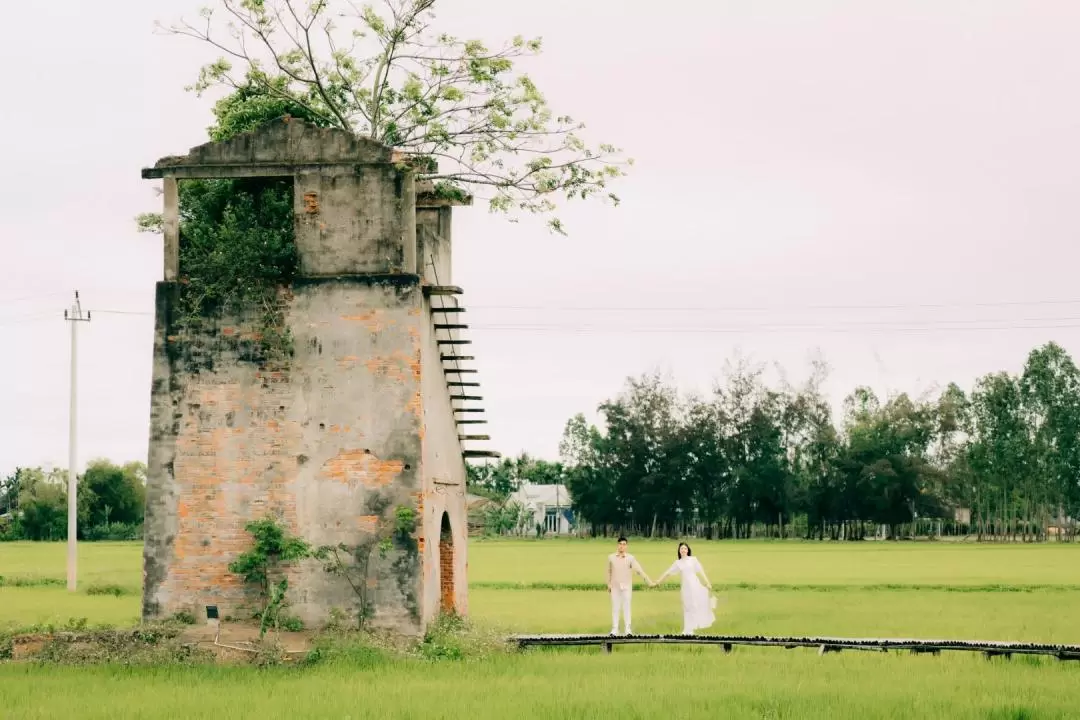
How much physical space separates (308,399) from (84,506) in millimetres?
74373

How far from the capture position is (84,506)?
86.9 metres

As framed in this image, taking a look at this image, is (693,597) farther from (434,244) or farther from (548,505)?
(548,505)

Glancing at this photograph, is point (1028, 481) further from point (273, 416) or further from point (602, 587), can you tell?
point (273, 416)

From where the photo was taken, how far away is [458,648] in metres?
17.1

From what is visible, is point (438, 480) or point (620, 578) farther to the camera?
point (438, 480)

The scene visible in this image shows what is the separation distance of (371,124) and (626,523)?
69596 mm


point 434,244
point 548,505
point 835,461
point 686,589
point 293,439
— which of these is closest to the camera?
point 293,439

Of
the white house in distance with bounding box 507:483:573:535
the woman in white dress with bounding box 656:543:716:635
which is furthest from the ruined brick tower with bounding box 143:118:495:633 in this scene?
the white house in distance with bounding box 507:483:573:535

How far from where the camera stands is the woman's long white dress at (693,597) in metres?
18.8

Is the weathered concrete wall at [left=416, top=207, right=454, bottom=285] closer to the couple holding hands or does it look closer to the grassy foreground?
the couple holding hands

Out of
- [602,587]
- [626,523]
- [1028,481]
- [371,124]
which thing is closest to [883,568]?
[602,587]

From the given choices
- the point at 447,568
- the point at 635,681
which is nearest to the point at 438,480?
the point at 447,568

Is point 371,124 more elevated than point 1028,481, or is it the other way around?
point 371,124

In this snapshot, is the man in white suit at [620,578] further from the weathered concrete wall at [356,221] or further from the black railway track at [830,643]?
the weathered concrete wall at [356,221]
